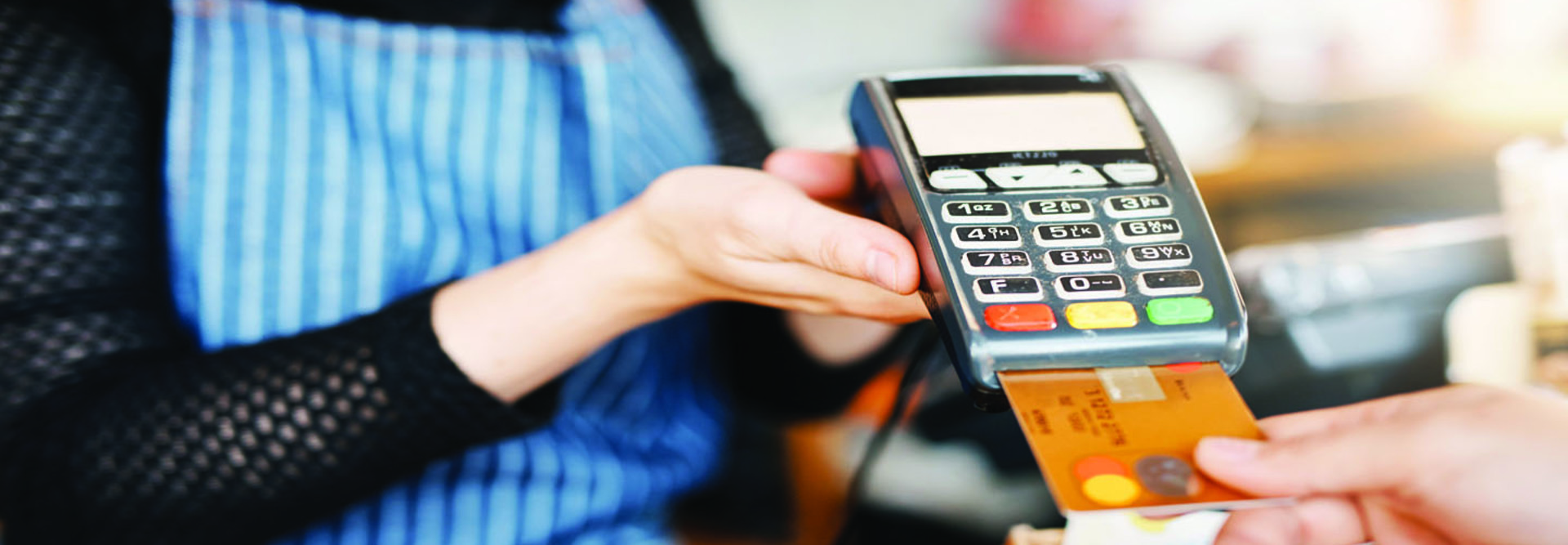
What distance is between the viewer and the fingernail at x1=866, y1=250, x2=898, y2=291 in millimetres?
293

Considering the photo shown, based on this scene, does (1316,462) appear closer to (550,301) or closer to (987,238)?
(987,238)

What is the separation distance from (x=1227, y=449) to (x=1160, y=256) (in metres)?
0.09

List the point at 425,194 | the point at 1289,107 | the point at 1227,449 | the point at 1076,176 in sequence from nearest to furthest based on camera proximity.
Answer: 1. the point at 1227,449
2. the point at 1076,176
3. the point at 425,194
4. the point at 1289,107

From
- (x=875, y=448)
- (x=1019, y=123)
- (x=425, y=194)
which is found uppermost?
(x=1019, y=123)

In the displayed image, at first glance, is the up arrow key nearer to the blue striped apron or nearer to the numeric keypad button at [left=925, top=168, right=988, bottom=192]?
the numeric keypad button at [left=925, top=168, right=988, bottom=192]

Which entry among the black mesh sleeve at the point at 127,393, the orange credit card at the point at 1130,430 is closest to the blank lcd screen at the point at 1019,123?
the orange credit card at the point at 1130,430

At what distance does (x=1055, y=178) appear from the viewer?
36 centimetres

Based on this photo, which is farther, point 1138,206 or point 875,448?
point 875,448

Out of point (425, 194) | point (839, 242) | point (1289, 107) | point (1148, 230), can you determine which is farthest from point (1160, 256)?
point (1289, 107)

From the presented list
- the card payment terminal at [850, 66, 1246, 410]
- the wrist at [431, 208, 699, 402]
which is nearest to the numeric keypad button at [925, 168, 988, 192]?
the card payment terminal at [850, 66, 1246, 410]

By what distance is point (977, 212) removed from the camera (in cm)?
34

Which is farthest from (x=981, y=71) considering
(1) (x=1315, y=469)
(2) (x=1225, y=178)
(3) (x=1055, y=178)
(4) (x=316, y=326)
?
(2) (x=1225, y=178)

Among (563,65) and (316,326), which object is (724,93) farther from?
(316,326)

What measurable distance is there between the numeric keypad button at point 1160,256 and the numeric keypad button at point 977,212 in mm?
47
